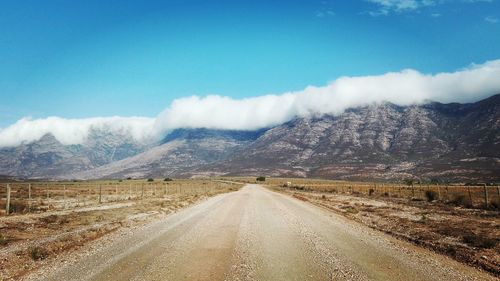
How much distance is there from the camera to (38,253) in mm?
15469

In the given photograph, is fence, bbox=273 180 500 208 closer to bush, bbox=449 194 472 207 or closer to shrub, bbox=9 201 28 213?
bush, bbox=449 194 472 207

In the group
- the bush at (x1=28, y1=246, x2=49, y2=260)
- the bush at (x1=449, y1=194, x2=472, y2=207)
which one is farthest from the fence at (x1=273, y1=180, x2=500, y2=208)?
the bush at (x1=28, y1=246, x2=49, y2=260)

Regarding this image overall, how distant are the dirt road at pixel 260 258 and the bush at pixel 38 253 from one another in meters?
1.76

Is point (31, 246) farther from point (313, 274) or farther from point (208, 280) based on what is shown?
point (313, 274)

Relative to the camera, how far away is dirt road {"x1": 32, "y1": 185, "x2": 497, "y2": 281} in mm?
12297

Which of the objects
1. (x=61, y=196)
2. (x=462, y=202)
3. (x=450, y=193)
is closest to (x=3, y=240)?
(x=462, y=202)

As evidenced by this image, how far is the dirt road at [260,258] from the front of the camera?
12297 millimetres

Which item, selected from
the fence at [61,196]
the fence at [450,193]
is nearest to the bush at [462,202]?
the fence at [450,193]

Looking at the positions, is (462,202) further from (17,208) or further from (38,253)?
(17,208)

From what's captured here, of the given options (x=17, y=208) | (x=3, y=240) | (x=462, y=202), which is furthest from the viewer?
(x=462, y=202)

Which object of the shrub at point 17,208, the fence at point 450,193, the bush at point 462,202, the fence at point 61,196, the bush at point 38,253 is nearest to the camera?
the bush at point 38,253

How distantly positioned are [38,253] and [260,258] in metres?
8.42

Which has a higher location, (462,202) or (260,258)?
(260,258)

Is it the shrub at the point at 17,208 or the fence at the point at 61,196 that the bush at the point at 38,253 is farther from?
the shrub at the point at 17,208
